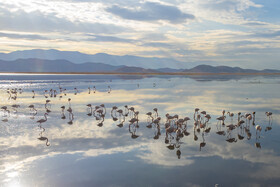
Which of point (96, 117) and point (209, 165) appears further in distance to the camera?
point (96, 117)

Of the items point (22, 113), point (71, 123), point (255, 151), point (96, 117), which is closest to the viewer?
point (255, 151)

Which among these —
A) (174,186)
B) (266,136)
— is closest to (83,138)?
(174,186)

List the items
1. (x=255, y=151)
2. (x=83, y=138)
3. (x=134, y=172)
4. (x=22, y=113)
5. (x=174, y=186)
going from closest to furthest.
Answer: (x=174, y=186) → (x=134, y=172) → (x=255, y=151) → (x=83, y=138) → (x=22, y=113)

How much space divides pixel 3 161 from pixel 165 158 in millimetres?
6140

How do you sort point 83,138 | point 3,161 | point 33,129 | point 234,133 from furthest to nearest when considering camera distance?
point 33,129 → point 234,133 → point 83,138 → point 3,161

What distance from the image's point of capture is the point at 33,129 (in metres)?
14.7

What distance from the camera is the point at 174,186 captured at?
315 inches

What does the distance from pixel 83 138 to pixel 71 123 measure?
12.5ft

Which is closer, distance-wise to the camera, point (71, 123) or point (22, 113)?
point (71, 123)

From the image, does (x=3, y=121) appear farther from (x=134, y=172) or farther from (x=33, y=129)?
(x=134, y=172)

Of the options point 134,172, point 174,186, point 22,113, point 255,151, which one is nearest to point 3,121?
point 22,113

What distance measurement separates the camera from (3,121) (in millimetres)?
17047

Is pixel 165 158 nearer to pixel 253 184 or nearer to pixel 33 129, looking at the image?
pixel 253 184

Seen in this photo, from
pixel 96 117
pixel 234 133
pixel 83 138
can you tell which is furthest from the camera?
pixel 96 117
